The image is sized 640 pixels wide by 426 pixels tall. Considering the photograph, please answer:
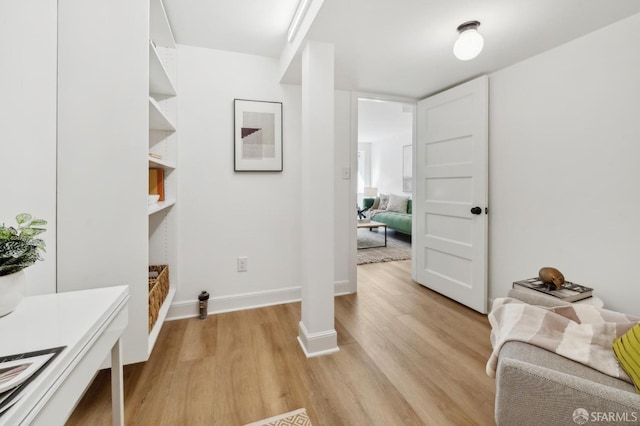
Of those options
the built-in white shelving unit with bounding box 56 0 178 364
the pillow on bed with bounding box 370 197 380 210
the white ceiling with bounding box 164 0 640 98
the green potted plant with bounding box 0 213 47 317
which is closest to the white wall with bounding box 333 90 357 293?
the white ceiling with bounding box 164 0 640 98

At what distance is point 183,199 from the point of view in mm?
2223

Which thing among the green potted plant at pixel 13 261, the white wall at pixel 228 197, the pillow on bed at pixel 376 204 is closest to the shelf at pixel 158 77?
the white wall at pixel 228 197

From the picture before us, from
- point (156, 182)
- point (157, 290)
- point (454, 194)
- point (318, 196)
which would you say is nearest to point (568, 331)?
point (318, 196)

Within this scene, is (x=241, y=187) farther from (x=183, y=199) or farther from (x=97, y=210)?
(x=97, y=210)

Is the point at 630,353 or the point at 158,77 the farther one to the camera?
the point at 158,77

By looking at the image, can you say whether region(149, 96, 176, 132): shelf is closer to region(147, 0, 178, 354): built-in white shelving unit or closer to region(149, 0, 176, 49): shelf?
region(147, 0, 178, 354): built-in white shelving unit

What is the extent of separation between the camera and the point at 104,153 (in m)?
1.28

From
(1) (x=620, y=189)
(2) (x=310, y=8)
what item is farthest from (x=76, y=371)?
(1) (x=620, y=189)

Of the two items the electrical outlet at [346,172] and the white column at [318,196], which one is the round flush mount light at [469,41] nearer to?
the white column at [318,196]

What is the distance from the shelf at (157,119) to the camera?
5.18 ft

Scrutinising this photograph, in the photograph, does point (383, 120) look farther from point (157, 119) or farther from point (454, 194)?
point (157, 119)

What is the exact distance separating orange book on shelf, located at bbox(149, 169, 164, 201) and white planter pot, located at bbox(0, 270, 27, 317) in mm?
1125

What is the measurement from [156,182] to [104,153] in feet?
2.23


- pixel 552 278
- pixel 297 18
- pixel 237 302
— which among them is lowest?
pixel 237 302
